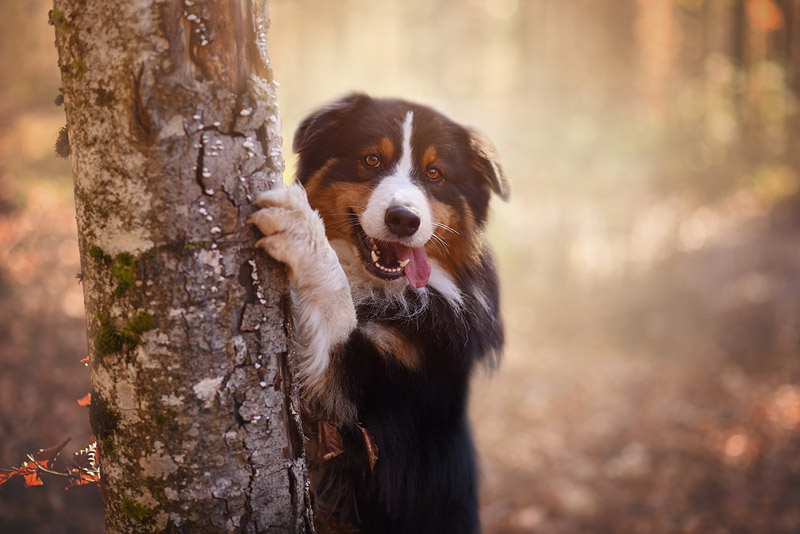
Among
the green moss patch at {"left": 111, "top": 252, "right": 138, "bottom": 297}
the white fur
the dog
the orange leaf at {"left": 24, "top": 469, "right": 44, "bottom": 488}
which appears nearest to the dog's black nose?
the dog

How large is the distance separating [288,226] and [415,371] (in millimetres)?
970

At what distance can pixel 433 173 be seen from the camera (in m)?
2.88

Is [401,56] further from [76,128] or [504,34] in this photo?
[76,128]

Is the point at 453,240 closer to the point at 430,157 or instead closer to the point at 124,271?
the point at 430,157

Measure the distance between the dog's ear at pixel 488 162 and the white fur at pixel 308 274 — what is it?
125 cm

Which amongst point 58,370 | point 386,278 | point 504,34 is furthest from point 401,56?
point 386,278

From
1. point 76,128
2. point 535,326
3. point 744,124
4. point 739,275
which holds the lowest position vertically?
point 535,326

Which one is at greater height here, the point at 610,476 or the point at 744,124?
the point at 744,124

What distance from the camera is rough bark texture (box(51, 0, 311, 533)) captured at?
1.36 m

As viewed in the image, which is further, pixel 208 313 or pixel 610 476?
pixel 610 476

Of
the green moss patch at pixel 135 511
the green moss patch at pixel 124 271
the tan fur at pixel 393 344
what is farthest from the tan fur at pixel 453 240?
the green moss patch at pixel 135 511

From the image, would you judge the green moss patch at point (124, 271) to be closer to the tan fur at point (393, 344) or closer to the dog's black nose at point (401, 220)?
the tan fur at point (393, 344)

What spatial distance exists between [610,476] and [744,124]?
1019cm

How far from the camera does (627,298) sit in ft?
24.7
